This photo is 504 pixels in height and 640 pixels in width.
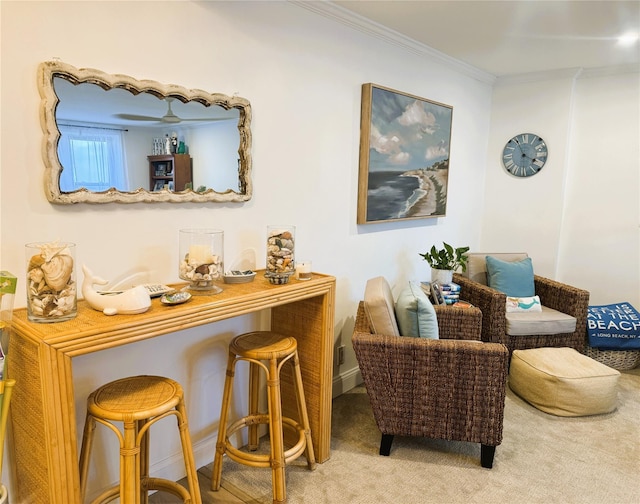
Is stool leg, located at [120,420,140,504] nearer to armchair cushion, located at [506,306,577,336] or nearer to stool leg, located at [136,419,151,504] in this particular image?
stool leg, located at [136,419,151,504]

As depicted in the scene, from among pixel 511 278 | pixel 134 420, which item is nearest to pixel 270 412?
pixel 134 420

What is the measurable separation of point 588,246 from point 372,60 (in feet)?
→ 8.63

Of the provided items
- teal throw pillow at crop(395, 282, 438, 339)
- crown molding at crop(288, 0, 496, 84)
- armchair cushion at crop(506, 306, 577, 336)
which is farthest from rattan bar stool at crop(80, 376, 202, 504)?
armchair cushion at crop(506, 306, 577, 336)

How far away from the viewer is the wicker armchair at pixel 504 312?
10.9 feet

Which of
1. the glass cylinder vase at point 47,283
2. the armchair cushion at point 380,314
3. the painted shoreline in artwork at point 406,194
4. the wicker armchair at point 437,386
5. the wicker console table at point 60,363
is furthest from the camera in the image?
the painted shoreline in artwork at point 406,194

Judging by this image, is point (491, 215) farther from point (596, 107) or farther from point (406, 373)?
point (406, 373)

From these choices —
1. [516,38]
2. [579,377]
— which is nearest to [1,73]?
[516,38]

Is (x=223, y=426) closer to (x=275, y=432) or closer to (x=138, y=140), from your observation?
(x=275, y=432)

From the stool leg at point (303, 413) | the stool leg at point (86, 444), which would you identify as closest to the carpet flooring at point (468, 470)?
the stool leg at point (303, 413)

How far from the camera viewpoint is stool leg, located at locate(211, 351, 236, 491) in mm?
2102

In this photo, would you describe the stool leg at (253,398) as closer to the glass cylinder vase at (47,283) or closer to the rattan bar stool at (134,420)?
the rattan bar stool at (134,420)

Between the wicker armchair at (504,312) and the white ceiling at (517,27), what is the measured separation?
5.64ft

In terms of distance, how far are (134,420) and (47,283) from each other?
50 centimetres

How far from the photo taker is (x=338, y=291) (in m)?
2.96
